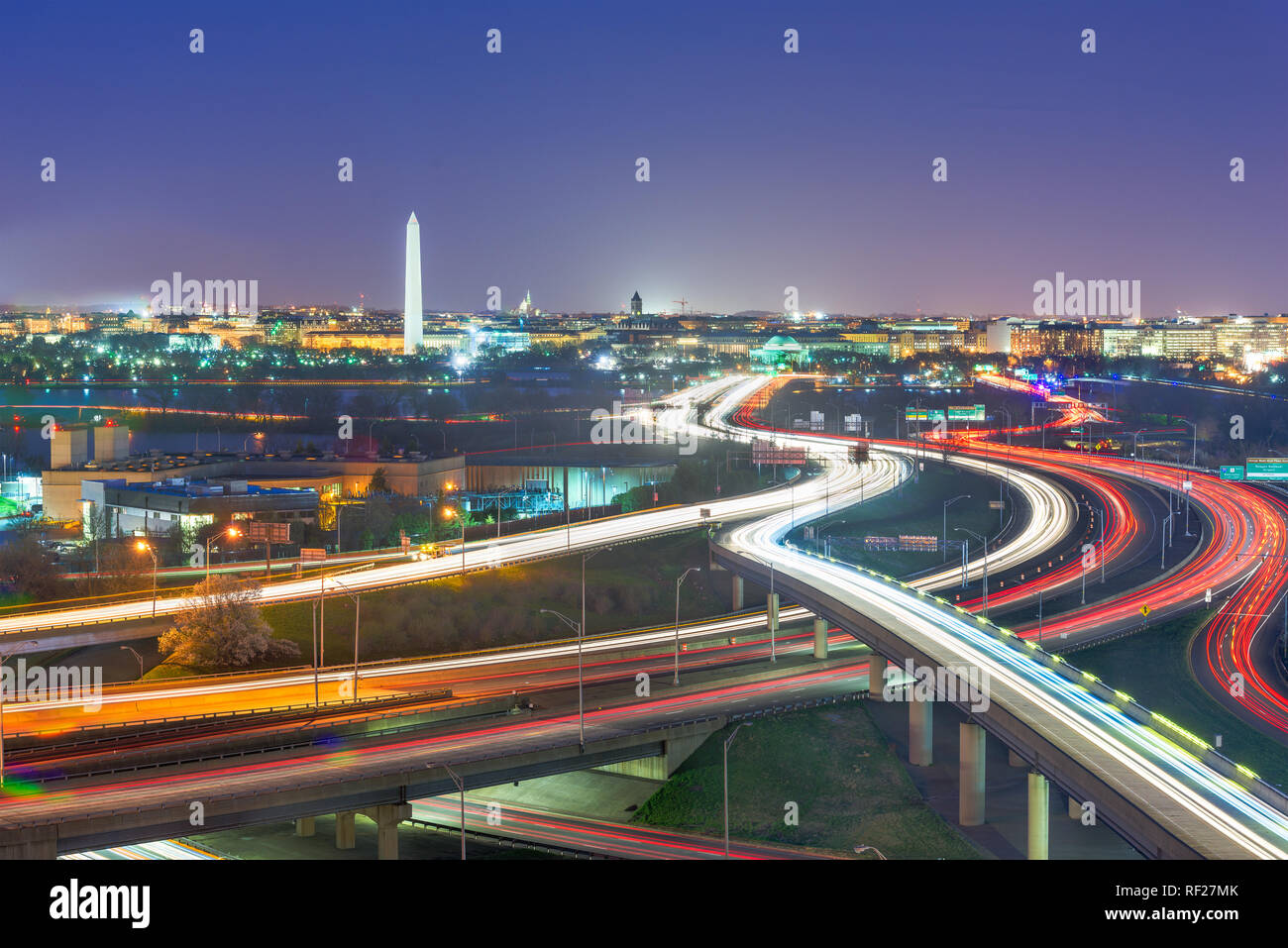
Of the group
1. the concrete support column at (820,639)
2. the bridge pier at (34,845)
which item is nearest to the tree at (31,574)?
the bridge pier at (34,845)

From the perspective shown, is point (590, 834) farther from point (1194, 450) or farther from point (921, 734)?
point (1194, 450)

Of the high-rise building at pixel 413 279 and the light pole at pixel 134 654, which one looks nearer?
the light pole at pixel 134 654

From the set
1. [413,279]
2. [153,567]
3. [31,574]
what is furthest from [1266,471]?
[413,279]

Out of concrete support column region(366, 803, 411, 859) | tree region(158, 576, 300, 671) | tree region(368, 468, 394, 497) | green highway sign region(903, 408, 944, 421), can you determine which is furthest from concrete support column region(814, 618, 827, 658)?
green highway sign region(903, 408, 944, 421)

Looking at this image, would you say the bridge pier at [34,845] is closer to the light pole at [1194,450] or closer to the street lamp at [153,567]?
the street lamp at [153,567]

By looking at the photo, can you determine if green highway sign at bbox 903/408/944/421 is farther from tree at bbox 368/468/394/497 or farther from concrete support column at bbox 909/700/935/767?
concrete support column at bbox 909/700/935/767

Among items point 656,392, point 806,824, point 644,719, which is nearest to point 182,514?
point 644,719

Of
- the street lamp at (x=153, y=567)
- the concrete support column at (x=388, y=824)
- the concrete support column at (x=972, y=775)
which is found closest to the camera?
the concrete support column at (x=388, y=824)

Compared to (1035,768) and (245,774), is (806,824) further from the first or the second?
(245,774)
